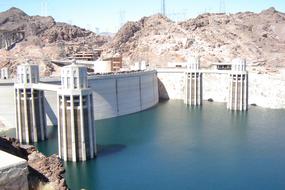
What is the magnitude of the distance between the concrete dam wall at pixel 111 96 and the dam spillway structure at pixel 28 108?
6207 millimetres

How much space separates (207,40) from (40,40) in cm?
4602

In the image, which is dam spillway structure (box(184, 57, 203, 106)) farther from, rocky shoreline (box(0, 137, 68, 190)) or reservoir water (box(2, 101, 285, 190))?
rocky shoreline (box(0, 137, 68, 190))

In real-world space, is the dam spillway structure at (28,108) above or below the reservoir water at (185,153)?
above

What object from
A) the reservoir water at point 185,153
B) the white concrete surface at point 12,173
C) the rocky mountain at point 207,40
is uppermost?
the rocky mountain at point 207,40

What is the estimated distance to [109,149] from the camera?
4125 centimetres

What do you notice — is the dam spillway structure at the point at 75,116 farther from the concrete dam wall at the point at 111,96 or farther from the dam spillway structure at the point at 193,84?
the dam spillway structure at the point at 193,84

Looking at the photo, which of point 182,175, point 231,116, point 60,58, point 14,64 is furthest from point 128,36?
point 182,175

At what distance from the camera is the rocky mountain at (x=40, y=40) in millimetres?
87500

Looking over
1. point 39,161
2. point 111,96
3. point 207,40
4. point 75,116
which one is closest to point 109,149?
point 75,116

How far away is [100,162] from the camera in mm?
36938

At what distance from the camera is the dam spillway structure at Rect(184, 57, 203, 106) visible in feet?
236

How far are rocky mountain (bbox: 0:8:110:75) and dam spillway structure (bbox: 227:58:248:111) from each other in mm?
35274

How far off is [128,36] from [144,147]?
61.0m

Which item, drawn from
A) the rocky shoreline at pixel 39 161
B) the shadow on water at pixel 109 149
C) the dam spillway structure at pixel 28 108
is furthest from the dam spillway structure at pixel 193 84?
the rocky shoreline at pixel 39 161
